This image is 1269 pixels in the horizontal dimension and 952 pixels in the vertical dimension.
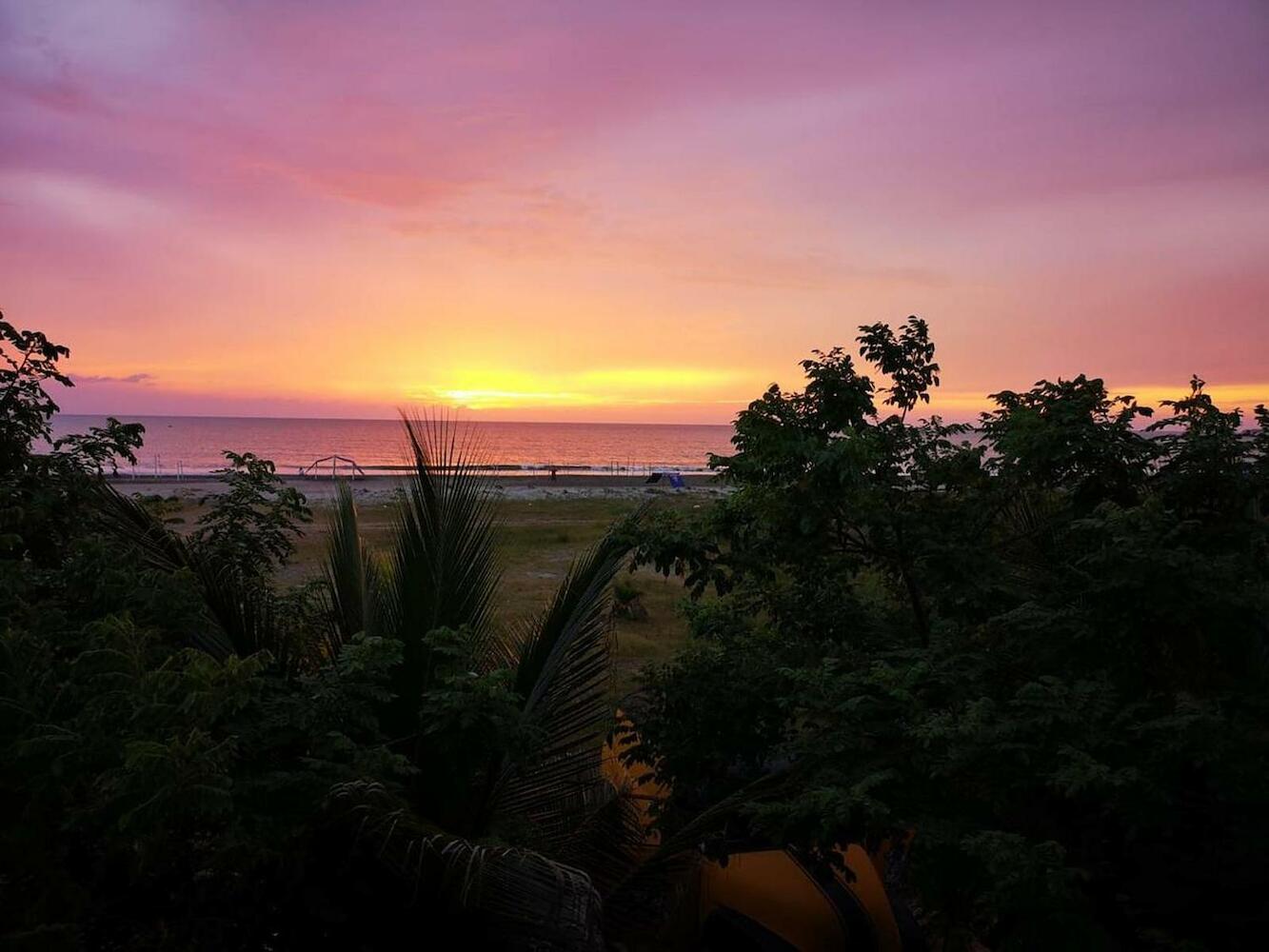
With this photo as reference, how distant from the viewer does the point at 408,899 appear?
3062 millimetres

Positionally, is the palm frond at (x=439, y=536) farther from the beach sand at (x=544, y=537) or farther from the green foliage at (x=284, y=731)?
the beach sand at (x=544, y=537)

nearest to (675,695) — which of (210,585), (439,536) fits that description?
(439,536)

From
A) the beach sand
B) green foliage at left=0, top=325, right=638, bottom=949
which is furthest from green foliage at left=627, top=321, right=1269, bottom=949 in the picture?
green foliage at left=0, top=325, right=638, bottom=949

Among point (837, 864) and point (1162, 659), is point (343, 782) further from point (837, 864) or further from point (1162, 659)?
point (1162, 659)

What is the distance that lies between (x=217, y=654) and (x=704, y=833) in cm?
247

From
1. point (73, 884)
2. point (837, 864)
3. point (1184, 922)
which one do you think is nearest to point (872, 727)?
point (837, 864)

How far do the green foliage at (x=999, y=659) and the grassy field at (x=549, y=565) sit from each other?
86 centimetres

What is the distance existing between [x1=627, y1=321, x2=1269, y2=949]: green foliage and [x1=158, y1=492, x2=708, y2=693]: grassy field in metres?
0.86

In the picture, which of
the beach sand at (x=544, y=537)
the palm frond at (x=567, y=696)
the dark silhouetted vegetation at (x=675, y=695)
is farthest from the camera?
the beach sand at (x=544, y=537)

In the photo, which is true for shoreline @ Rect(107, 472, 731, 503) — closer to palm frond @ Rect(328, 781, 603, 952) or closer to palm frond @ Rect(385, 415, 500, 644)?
palm frond @ Rect(385, 415, 500, 644)

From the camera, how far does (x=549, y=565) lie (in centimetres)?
2231

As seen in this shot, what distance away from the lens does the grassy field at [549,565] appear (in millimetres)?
5383

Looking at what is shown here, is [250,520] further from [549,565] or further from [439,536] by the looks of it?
[549,565]

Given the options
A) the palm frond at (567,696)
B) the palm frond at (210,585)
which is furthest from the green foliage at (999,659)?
the palm frond at (210,585)
